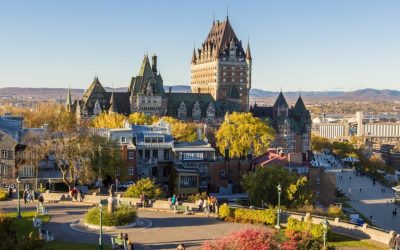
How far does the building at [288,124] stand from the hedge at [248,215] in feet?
288

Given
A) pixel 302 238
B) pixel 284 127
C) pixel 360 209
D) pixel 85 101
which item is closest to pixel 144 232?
pixel 302 238

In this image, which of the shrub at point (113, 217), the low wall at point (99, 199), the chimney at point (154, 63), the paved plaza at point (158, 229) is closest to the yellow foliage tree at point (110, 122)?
the chimney at point (154, 63)

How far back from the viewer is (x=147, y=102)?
130 m

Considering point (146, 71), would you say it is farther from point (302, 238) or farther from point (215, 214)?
point (302, 238)

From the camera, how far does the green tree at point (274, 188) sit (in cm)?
5669

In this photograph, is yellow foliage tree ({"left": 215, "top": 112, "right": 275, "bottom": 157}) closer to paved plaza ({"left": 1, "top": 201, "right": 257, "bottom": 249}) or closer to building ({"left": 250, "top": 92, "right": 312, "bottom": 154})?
building ({"left": 250, "top": 92, "right": 312, "bottom": 154})

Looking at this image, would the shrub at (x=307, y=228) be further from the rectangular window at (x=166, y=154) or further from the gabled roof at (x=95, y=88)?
the gabled roof at (x=95, y=88)

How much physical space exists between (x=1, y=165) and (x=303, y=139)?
91286 mm

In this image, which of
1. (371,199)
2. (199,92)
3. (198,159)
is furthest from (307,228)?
(199,92)

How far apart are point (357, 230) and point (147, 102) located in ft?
307

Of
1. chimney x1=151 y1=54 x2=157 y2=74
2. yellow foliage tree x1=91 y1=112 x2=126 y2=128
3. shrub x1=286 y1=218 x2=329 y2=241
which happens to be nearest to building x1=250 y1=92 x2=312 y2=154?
chimney x1=151 y1=54 x2=157 y2=74

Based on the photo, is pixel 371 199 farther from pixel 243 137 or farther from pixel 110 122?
pixel 110 122

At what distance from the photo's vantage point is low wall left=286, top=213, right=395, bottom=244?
38.3 meters

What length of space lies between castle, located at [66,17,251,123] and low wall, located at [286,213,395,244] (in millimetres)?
86157
